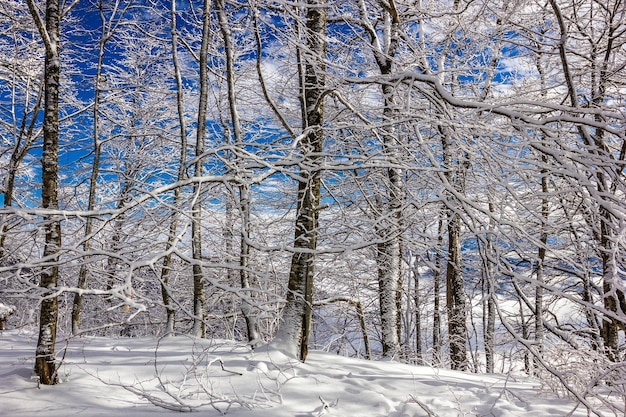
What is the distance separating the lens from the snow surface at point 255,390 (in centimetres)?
405

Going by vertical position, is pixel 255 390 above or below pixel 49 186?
below

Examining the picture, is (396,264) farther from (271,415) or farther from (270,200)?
(271,415)

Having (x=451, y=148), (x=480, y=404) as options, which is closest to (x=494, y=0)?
(x=451, y=148)

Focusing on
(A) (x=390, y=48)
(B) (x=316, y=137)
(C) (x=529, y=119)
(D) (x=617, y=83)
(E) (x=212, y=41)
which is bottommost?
(C) (x=529, y=119)

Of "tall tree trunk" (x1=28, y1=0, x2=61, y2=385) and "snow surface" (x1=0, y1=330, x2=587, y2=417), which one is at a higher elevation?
"tall tree trunk" (x1=28, y1=0, x2=61, y2=385)

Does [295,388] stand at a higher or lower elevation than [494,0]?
lower

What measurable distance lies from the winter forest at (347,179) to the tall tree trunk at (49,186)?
0.9 inches

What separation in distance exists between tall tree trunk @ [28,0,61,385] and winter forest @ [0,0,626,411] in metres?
0.02

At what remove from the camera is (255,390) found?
435 cm

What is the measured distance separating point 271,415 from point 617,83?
21.2 ft

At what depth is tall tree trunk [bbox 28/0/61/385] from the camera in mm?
4582

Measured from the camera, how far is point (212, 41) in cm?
1056

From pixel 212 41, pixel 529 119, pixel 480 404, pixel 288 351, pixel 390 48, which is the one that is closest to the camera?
pixel 529 119

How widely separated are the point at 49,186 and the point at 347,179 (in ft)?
12.0
